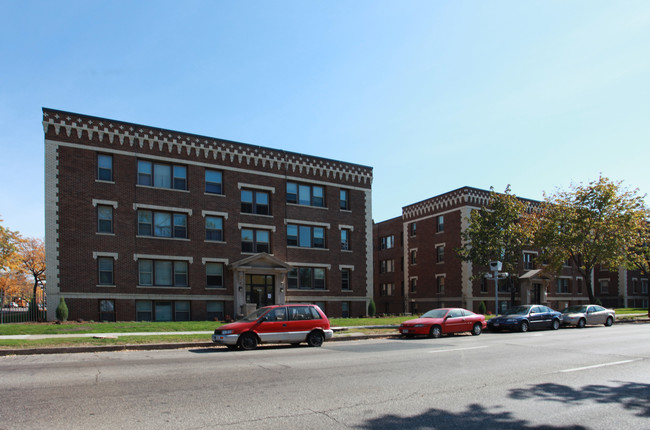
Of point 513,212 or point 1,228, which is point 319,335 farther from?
point 1,228

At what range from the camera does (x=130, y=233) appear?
93.9 feet

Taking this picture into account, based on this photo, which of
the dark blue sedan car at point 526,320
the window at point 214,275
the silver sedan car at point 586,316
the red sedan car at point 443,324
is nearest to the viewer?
the red sedan car at point 443,324

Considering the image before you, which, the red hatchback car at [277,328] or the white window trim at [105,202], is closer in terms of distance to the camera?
the red hatchback car at [277,328]

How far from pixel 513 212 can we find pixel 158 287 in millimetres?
22057

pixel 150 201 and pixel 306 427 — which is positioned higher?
pixel 150 201

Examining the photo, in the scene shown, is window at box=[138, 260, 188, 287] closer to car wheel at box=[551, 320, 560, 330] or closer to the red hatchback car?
the red hatchback car

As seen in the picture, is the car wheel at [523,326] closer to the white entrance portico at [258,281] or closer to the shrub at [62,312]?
the white entrance portico at [258,281]


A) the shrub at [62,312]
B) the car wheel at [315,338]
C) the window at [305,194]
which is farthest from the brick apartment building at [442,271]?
the shrub at [62,312]

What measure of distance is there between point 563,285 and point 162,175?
4025cm

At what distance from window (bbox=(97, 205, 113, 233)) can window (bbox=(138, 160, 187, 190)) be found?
7.77 ft

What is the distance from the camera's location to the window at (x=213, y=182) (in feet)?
104

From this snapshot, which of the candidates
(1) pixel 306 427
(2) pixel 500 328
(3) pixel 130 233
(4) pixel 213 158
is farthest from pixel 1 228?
(1) pixel 306 427

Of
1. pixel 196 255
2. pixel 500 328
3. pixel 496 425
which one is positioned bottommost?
pixel 500 328

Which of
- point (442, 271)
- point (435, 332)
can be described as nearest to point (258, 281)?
point (435, 332)
